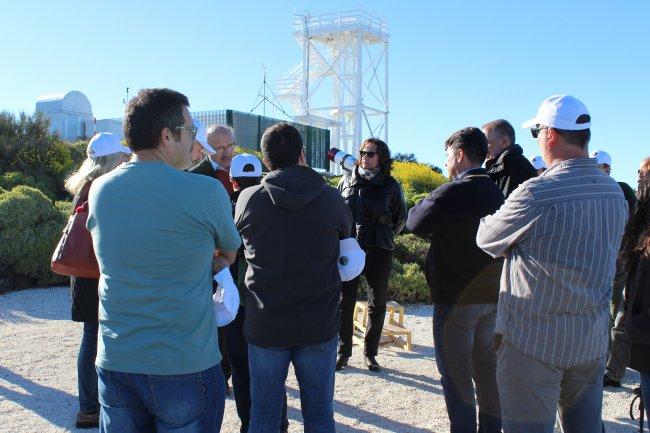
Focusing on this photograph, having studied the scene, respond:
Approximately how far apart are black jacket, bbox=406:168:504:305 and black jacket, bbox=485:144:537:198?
951mm

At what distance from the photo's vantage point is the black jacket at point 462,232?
3.36 meters

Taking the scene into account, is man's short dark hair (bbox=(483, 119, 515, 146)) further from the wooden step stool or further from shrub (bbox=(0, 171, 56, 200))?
shrub (bbox=(0, 171, 56, 200))

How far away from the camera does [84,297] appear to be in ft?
12.5

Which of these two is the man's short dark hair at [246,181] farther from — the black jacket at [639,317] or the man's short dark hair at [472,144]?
the black jacket at [639,317]

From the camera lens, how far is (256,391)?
300cm

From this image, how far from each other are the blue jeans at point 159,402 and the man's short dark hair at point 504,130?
3.14m

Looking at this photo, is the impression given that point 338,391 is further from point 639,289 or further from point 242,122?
point 242,122

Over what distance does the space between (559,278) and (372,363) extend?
3355 millimetres

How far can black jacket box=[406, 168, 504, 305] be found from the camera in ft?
11.0

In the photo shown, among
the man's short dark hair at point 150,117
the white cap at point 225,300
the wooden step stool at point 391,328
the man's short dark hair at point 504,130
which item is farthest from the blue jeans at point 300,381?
the wooden step stool at point 391,328

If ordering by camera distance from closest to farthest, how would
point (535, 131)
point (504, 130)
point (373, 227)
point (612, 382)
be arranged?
point (535, 131), point (504, 130), point (612, 382), point (373, 227)

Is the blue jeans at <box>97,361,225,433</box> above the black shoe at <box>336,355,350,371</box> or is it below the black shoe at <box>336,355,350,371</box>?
above

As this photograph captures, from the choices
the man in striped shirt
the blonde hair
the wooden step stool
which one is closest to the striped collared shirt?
the man in striped shirt

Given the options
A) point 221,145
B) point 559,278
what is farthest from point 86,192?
point 559,278
